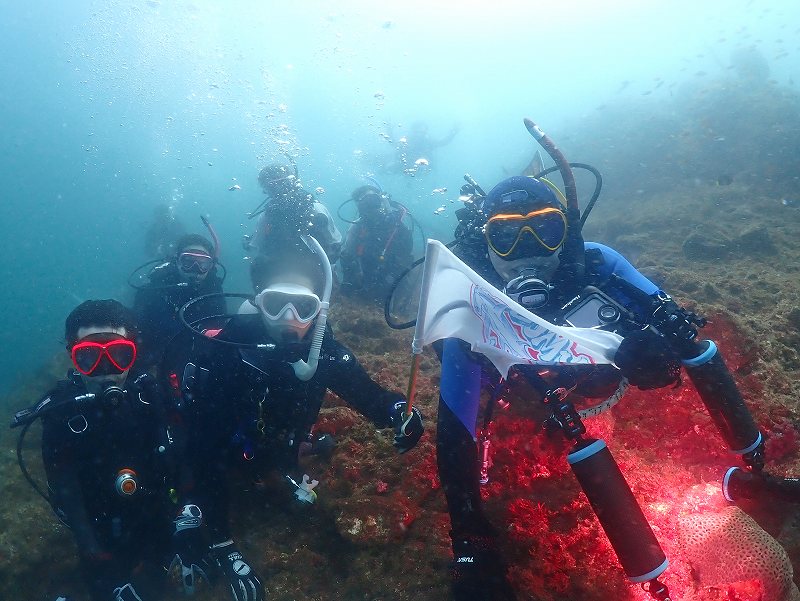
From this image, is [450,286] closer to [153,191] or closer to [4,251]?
[153,191]

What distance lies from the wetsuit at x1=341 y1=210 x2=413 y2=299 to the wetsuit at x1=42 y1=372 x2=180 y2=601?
615cm

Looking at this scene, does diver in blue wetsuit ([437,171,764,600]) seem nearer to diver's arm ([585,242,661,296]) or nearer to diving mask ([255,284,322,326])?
diver's arm ([585,242,661,296])

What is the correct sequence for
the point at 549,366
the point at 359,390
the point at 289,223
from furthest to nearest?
the point at 289,223 < the point at 359,390 < the point at 549,366

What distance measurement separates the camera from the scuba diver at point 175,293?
7891 millimetres

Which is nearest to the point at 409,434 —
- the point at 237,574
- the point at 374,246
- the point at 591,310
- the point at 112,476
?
the point at 591,310

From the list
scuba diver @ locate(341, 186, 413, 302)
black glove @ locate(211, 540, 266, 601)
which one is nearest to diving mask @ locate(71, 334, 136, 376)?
black glove @ locate(211, 540, 266, 601)

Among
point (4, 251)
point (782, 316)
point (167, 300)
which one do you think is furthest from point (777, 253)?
point (4, 251)

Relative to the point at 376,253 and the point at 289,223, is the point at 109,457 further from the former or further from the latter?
the point at 376,253

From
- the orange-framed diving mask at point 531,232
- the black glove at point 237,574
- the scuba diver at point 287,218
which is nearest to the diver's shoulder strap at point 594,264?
the orange-framed diving mask at point 531,232

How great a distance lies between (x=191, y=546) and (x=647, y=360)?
14.5 feet

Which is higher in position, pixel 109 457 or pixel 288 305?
pixel 288 305

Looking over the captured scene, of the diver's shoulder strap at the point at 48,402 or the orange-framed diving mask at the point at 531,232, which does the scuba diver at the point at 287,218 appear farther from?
the orange-framed diving mask at the point at 531,232

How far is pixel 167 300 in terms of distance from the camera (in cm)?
809

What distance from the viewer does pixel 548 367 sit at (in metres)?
2.97
